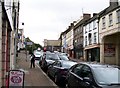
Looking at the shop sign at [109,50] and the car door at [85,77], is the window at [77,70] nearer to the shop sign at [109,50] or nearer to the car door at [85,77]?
the car door at [85,77]

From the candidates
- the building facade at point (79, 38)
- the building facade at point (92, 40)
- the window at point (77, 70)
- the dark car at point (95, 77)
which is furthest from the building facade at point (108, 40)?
the dark car at point (95, 77)

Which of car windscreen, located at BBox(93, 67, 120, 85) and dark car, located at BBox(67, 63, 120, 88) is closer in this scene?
dark car, located at BBox(67, 63, 120, 88)

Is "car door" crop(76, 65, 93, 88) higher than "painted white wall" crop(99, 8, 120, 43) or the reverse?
the reverse

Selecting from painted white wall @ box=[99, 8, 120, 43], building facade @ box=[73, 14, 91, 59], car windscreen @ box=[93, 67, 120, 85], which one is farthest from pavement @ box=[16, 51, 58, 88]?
building facade @ box=[73, 14, 91, 59]

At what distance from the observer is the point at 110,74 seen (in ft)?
31.9

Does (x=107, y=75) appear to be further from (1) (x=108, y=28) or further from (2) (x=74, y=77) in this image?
(1) (x=108, y=28)

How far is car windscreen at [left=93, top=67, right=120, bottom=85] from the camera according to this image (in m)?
9.14

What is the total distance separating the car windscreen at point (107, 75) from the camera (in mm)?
9145

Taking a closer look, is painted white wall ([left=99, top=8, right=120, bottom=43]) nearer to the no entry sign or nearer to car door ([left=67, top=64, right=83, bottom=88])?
car door ([left=67, top=64, right=83, bottom=88])

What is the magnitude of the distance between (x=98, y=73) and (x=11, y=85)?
2.76 m

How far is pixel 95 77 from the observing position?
9297 mm

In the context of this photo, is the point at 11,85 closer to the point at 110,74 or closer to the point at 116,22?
the point at 110,74

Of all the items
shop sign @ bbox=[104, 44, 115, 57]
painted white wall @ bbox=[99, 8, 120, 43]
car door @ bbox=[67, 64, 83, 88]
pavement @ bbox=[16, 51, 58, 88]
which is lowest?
pavement @ bbox=[16, 51, 58, 88]

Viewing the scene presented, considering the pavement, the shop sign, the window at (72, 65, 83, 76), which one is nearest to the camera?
the window at (72, 65, 83, 76)
